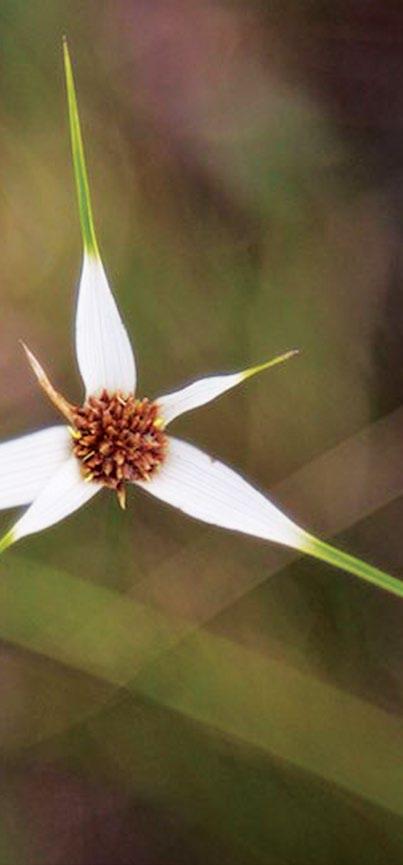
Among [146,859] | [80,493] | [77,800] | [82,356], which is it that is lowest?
[146,859]

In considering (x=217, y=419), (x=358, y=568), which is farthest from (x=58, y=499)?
(x=217, y=419)

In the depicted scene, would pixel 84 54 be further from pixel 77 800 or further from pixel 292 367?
pixel 77 800

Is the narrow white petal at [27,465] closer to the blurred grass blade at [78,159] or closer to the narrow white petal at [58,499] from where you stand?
the narrow white petal at [58,499]

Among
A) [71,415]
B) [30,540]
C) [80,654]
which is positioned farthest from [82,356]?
[80,654]

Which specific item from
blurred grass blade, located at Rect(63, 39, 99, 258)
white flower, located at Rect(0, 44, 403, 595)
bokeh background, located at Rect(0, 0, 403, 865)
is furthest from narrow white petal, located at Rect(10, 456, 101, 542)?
bokeh background, located at Rect(0, 0, 403, 865)

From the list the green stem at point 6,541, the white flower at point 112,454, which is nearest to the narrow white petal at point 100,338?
the white flower at point 112,454

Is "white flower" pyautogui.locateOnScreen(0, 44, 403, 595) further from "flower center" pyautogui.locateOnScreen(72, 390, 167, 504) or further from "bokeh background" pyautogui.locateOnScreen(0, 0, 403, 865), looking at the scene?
"bokeh background" pyautogui.locateOnScreen(0, 0, 403, 865)
